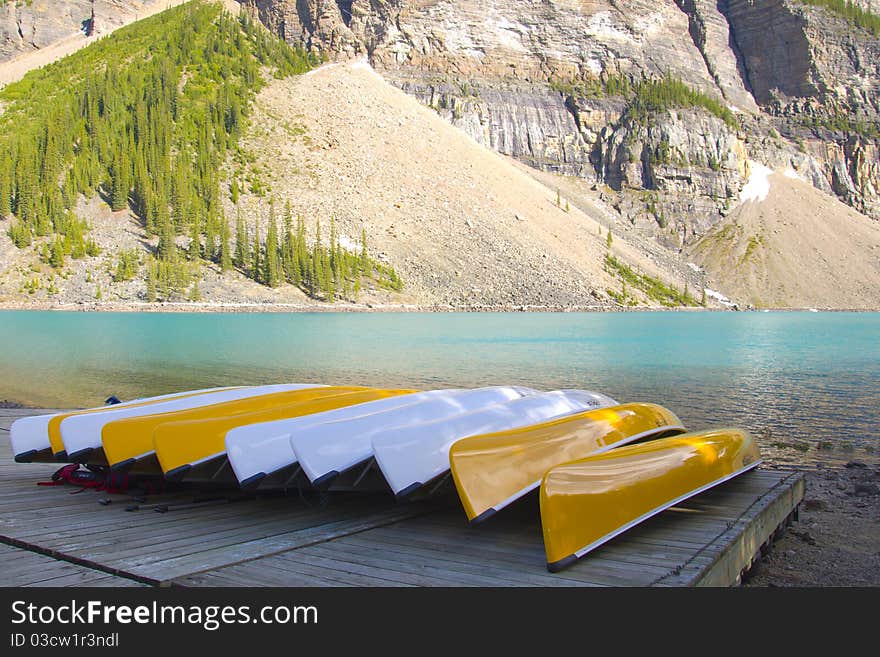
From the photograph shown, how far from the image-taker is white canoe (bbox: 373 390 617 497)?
6988mm

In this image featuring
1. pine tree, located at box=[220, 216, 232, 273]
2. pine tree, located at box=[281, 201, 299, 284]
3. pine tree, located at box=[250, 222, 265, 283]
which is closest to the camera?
pine tree, located at box=[220, 216, 232, 273]

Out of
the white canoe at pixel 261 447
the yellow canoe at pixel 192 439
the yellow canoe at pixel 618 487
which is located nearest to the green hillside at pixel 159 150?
the yellow canoe at pixel 192 439

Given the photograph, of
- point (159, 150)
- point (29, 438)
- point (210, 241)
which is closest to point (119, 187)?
point (159, 150)

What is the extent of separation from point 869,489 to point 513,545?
7.78m

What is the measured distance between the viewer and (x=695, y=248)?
13550 centimetres

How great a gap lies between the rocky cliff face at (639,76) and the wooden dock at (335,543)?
444ft

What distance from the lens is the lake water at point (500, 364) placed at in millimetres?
20875

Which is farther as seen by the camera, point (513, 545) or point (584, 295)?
point (584, 295)

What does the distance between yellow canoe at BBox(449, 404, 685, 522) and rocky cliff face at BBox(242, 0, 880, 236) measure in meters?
134

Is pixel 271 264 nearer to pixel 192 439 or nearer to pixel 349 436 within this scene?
pixel 192 439

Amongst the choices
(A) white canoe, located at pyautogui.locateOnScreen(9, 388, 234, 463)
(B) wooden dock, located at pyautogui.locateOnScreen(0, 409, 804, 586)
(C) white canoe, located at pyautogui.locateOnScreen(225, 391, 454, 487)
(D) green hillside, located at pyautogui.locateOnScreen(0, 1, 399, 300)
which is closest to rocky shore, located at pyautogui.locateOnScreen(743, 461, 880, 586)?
(B) wooden dock, located at pyautogui.locateOnScreen(0, 409, 804, 586)

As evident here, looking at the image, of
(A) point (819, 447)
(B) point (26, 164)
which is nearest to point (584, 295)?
(B) point (26, 164)

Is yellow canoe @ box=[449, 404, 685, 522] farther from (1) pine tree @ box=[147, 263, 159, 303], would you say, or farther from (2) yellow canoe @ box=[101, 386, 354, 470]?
(1) pine tree @ box=[147, 263, 159, 303]

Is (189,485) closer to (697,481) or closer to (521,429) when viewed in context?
(521,429)
